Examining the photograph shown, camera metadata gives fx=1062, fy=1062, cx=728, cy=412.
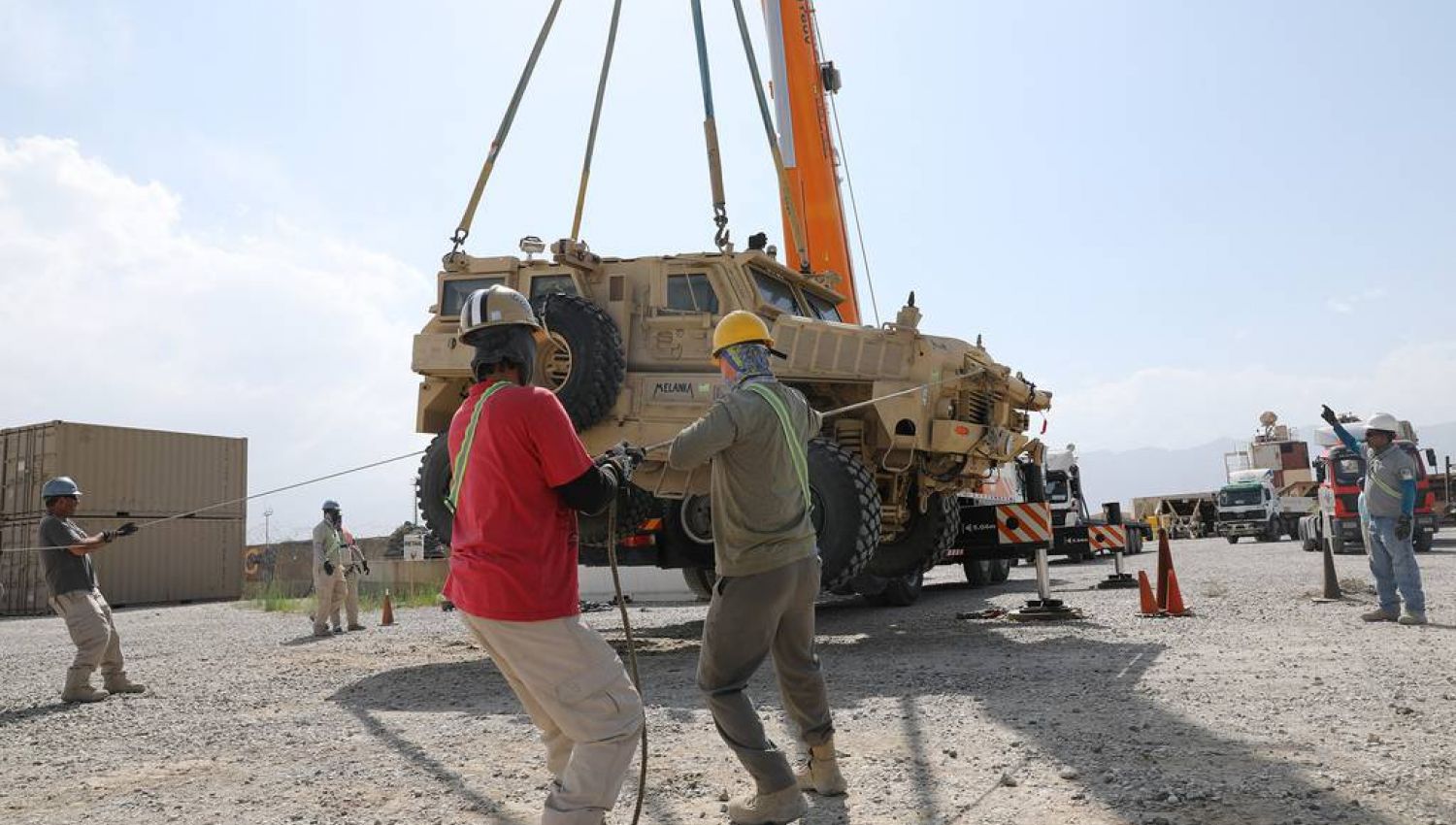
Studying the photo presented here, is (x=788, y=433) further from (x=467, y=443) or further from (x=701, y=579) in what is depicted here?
(x=701, y=579)

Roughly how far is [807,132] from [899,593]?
582cm

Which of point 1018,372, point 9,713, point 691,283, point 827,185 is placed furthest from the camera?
point 827,185

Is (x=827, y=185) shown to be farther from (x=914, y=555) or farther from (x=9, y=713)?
(x=9, y=713)

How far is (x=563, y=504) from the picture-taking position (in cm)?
289

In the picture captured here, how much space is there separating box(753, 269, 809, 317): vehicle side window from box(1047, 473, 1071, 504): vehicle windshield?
16012 millimetres

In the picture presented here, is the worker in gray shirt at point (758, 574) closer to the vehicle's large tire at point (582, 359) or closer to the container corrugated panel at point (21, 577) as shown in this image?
the vehicle's large tire at point (582, 359)

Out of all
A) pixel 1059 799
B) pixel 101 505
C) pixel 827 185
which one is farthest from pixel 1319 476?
pixel 101 505

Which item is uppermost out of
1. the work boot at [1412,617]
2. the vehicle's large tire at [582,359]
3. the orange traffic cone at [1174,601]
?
the vehicle's large tire at [582,359]

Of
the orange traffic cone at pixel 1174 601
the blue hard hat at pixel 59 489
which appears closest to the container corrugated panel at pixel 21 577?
the blue hard hat at pixel 59 489

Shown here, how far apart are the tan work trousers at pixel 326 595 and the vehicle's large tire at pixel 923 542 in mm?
6316

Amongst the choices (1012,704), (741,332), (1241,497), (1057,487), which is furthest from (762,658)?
(1241,497)

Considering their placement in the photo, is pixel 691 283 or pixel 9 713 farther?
pixel 691 283

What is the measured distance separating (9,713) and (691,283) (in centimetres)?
559

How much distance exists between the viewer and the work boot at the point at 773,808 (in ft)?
11.1
